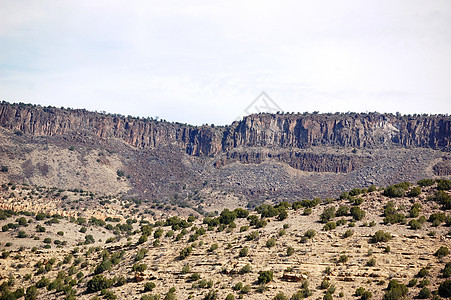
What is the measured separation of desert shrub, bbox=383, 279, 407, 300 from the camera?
26.2 meters

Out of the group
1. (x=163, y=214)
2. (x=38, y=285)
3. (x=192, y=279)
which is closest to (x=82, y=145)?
(x=163, y=214)

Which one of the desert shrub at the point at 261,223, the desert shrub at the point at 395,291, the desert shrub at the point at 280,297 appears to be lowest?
the desert shrub at the point at 280,297

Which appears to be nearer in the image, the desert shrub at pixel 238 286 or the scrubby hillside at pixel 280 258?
the scrubby hillside at pixel 280 258

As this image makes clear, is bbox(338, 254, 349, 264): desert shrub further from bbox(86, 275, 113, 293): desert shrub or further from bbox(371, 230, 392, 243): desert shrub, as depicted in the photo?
bbox(86, 275, 113, 293): desert shrub

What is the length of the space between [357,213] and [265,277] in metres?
11.6

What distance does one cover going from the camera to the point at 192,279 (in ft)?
117

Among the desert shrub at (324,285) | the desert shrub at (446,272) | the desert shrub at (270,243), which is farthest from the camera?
the desert shrub at (270,243)

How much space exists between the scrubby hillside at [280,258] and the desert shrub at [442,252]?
0.21ft

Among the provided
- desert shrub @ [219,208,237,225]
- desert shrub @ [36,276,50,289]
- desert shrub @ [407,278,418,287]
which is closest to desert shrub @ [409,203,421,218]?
desert shrub @ [407,278,418,287]

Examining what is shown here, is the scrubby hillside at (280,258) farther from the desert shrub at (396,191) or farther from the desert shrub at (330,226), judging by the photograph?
the desert shrub at (330,226)

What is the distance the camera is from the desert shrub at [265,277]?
1245 inches

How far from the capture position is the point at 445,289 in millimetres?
25391

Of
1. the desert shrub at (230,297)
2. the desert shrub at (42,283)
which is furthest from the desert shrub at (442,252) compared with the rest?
the desert shrub at (42,283)

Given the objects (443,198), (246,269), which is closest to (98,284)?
(246,269)
